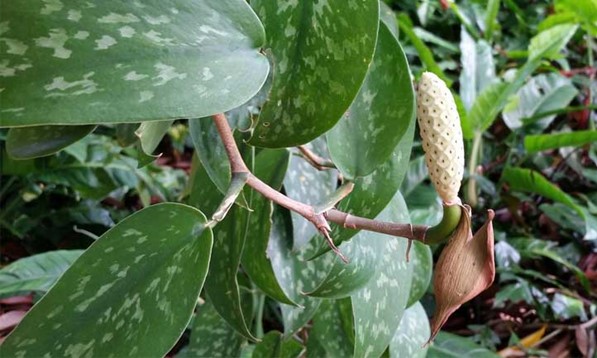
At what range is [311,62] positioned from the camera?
1.17ft

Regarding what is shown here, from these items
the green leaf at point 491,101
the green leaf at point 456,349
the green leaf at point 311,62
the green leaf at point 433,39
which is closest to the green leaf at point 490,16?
the green leaf at point 433,39

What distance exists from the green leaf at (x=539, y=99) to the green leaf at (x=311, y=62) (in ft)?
3.56

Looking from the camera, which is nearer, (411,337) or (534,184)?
(411,337)

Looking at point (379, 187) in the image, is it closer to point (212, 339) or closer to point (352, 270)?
A: point (352, 270)

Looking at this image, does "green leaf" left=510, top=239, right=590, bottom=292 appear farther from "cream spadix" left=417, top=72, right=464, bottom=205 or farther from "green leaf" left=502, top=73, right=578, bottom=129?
"cream spadix" left=417, top=72, right=464, bottom=205

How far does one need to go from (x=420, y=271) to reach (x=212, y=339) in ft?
0.81

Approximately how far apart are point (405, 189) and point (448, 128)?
819 mm

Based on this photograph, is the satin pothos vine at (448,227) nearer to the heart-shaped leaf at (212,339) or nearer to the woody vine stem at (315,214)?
the woody vine stem at (315,214)

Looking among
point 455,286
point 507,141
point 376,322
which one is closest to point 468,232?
point 455,286

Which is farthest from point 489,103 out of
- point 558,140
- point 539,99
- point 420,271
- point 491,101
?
point 420,271

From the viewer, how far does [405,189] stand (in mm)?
1140

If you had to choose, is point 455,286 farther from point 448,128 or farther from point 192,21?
point 192,21

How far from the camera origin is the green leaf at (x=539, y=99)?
4.43 ft

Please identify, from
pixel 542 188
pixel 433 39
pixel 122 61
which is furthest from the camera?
pixel 433 39
